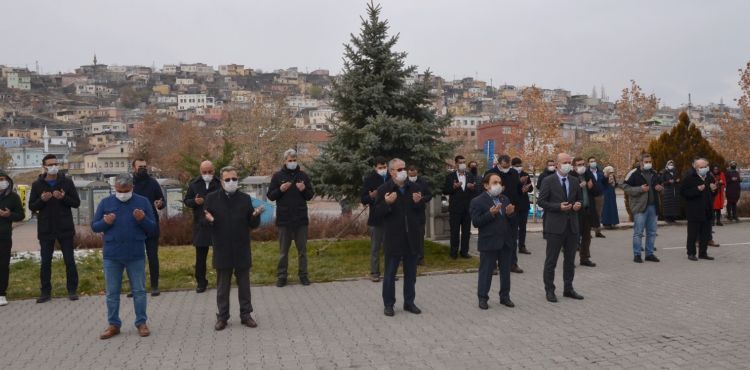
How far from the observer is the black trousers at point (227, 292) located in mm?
7777

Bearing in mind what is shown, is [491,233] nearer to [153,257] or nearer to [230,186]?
[230,186]

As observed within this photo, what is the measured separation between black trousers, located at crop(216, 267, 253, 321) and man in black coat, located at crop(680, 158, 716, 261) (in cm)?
900

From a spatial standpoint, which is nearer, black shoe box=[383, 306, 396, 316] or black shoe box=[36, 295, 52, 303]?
black shoe box=[383, 306, 396, 316]

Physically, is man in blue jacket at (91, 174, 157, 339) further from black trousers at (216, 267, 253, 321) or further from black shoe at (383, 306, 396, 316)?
black shoe at (383, 306, 396, 316)

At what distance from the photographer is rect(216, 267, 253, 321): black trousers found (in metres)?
7.78

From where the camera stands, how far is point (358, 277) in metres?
11.1

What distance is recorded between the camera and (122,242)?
24.4 feet

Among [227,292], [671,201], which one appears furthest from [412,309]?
[671,201]

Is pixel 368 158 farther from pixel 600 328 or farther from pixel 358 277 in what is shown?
pixel 600 328

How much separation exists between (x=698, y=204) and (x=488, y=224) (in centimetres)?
605

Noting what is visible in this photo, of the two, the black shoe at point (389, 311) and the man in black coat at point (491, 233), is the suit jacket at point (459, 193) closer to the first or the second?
the man in black coat at point (491, 233)

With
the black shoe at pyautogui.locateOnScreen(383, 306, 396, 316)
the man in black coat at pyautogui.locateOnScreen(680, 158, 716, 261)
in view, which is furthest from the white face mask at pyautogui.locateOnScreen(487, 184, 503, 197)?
the man in black coat at pyautogui.locateOnScreen(680, 158, 716, 261)

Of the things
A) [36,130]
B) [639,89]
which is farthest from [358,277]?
[36,130]

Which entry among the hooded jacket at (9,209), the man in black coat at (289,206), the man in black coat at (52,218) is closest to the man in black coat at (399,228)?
the man in black coat at (289,206)
